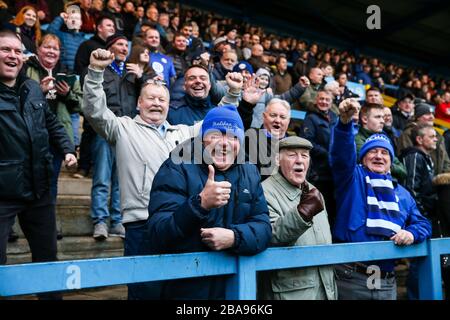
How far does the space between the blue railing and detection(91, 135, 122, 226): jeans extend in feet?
7.18

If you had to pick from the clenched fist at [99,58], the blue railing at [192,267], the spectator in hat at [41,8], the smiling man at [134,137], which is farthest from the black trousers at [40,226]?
the spectator in hat at [41,8]

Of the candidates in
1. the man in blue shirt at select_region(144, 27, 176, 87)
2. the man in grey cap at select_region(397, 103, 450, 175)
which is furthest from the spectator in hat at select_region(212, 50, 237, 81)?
the man in grey cap at select_region(397, 103, 450, 175)

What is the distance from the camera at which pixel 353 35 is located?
17609mm

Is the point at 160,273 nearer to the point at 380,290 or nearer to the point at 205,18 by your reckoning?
the point at 380,290

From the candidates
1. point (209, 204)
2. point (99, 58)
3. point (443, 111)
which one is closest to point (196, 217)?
point (209, 204)

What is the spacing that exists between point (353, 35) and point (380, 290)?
16381 millimetres

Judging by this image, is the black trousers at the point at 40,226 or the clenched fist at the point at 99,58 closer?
the clenched fist at the point at 99,58

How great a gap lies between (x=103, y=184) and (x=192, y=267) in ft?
7.64

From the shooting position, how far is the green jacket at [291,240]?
2.22 metres

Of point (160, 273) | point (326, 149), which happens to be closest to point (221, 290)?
point (160, 273)

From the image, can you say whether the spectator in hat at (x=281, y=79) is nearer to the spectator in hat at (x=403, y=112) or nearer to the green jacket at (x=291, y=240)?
the spectator in hat at (x=403, y=112)

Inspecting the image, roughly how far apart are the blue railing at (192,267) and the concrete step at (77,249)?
209 centimetres
